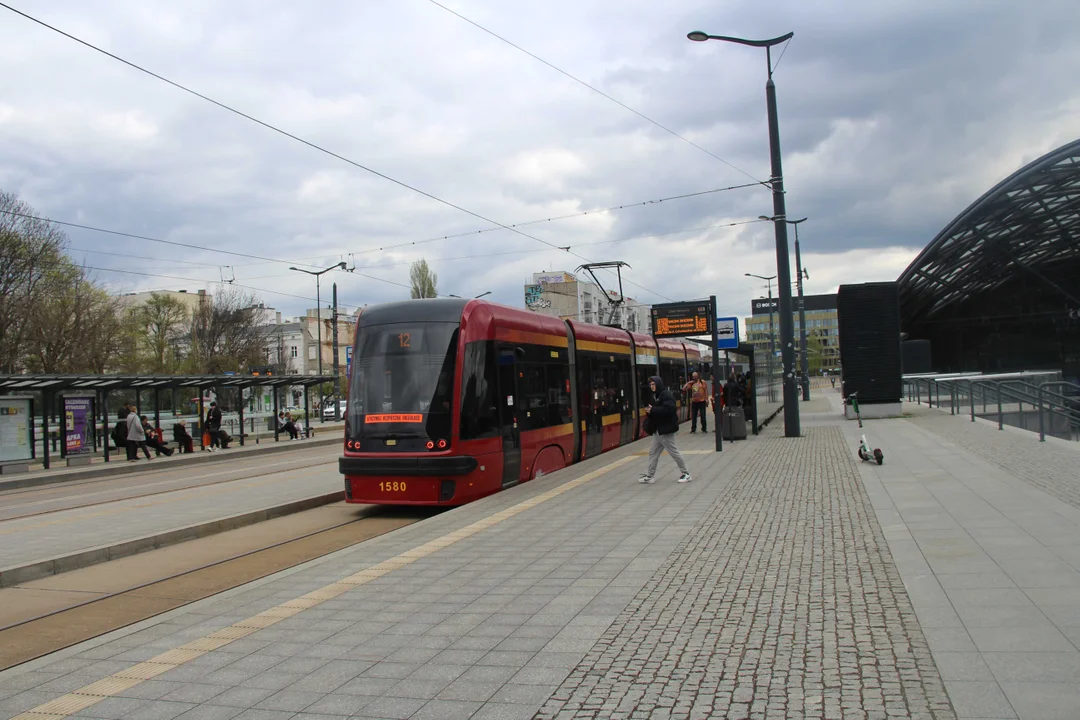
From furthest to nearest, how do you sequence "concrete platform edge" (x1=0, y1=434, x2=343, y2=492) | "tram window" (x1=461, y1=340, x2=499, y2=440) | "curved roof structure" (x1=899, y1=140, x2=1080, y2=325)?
"curved roof structure" (x1=899, y1=140, x2=1080, y2=325) < "concrete platform edge" (x1=0, y1=434, x2=343, y2=492) < "tram window" (x1=461, y1=340, x2=499, y2=440)

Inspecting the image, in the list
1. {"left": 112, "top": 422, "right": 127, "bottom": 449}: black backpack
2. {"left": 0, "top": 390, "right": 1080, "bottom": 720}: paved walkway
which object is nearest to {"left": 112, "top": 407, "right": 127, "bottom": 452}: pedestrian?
{"left": 112, "top": 422, "right": 127, "bottom": 449}: black backpack

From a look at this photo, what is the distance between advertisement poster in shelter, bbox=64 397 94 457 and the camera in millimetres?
24172

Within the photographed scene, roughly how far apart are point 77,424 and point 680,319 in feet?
57.5

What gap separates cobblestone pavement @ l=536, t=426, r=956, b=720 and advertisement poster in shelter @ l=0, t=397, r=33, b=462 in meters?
21.1

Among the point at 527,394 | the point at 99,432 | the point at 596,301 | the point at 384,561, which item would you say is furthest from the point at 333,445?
the point at 596,301

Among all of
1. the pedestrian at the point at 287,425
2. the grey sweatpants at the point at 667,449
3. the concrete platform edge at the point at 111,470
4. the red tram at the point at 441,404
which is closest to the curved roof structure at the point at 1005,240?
the pedestrian at the point at 287,425

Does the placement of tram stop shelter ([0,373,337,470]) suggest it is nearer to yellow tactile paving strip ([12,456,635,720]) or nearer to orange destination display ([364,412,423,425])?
orange destination display ([364,412,423,425])

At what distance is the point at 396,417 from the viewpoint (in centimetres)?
1173

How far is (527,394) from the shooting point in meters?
13.8

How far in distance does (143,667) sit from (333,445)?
27.8m

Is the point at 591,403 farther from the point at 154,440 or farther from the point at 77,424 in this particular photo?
the point at 154,440

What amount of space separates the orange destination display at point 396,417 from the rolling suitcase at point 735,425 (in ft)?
34.4

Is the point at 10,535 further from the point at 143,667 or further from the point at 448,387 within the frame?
the point at 143,667

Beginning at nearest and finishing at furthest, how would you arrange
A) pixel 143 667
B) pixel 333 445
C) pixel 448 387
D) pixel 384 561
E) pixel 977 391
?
pixel 143 667 < pixel 384 561 < pixel 448 387 < pixel 977 391 < pixel 333 445
